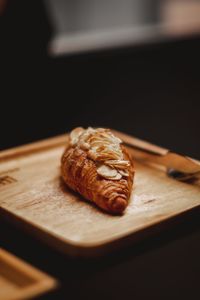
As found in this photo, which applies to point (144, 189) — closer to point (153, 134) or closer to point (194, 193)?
point (194, 193)

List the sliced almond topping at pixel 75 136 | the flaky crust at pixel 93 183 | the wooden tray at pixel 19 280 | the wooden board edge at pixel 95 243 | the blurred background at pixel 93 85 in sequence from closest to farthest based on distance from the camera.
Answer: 1. the wooden tray at pixel 19 280
2. the wooden board edge at pixel 95 243
3. the flaky crust at pixel 93 183
4. the sliced almond topping at pixel 75 136
5. the blurred background at pixel 93 85

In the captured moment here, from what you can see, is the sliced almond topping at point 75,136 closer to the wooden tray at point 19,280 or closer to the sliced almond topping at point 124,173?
the sliced almond topping at point 124,173

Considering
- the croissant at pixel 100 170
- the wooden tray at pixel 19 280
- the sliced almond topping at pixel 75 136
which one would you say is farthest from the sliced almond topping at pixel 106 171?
the wooden tray at pixel 19 280

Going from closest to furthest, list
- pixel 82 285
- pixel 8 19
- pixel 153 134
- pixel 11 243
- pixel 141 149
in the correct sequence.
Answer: pixel 82 285, pixel 11 243, pixel 141 149, pixel 153 134, pixel 8 19

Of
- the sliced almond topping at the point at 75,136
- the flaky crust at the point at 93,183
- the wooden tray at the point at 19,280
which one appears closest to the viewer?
the wooden tray at the point at 19,280

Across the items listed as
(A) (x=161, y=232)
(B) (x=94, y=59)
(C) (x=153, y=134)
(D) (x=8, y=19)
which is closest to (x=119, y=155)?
(A) (x=161, y=232)
